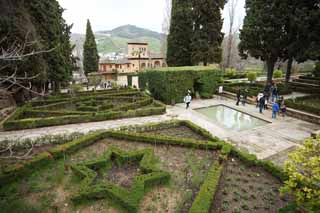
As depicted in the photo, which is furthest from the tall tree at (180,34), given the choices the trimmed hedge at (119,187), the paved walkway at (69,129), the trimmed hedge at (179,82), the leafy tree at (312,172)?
the leafy tree at (312,172)

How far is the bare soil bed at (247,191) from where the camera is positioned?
17.0 ft

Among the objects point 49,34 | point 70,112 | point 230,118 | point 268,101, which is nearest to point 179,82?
point 230,118

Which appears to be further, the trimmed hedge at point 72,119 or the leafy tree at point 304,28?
the leafy tree at point 304,28

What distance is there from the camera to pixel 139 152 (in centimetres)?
773

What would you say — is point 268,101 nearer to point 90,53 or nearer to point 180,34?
point 180,34

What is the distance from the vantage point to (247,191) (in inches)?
229

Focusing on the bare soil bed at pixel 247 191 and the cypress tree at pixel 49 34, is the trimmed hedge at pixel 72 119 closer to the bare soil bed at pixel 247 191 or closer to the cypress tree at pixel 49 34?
the cypress tree at pixel 49 34

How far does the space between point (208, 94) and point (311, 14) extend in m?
9.80

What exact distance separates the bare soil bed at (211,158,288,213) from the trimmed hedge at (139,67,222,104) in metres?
9.94

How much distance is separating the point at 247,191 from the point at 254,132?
18.0 ft

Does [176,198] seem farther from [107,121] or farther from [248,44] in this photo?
[248,44]

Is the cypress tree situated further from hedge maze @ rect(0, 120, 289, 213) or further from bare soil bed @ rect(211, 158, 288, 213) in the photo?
bare soil bed @ rect(211, 158, 288, 213)

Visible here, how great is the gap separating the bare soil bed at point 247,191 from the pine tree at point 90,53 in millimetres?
35013

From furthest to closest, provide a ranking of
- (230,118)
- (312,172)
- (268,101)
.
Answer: (268,101)
(230,118)
(312,172)
